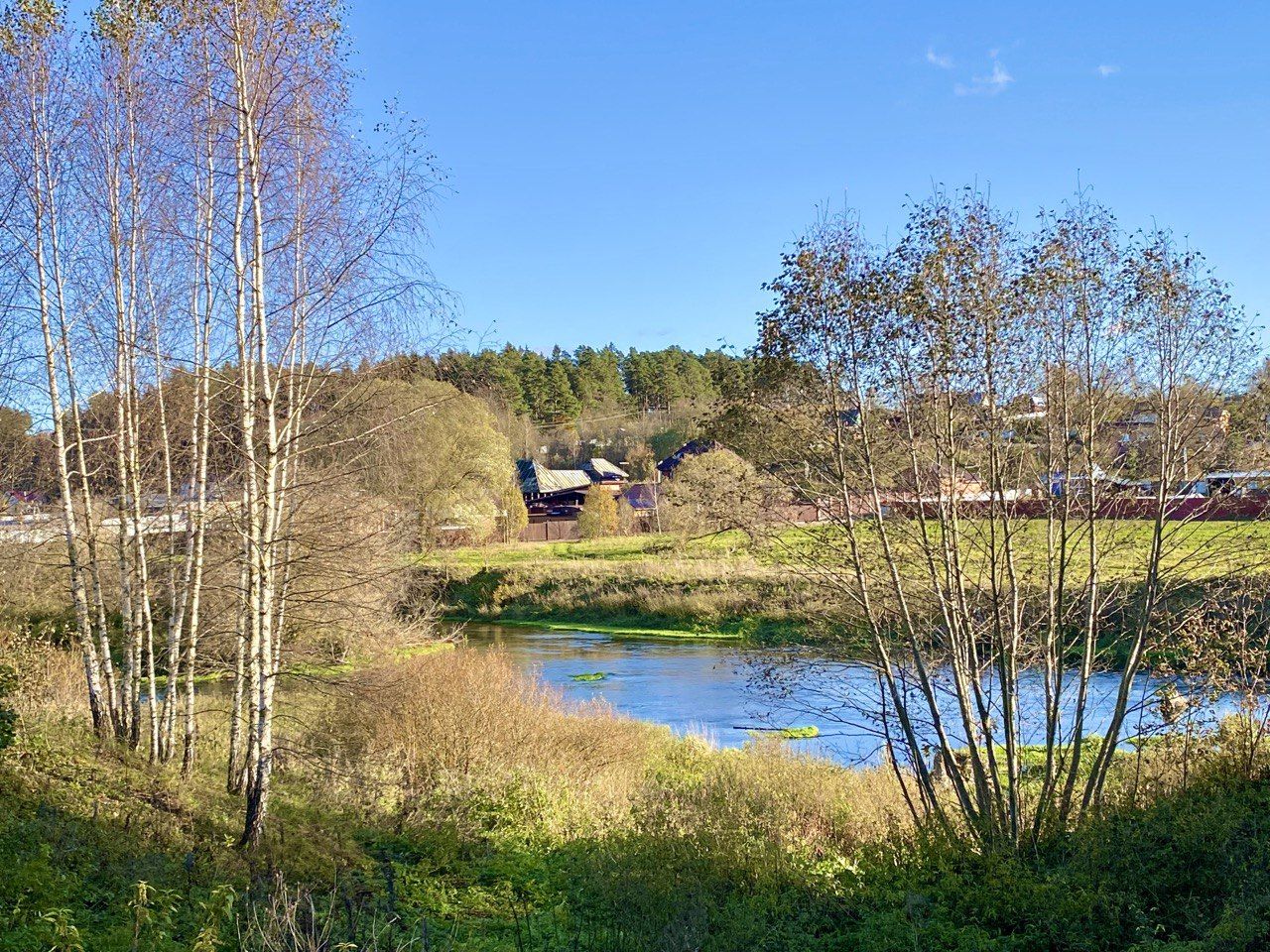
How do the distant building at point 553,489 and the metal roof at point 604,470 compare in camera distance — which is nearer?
the distant building at point 553,489

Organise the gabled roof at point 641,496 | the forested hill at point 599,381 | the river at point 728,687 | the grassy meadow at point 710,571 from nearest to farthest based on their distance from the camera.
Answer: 1. the grassy meadow at point 710,571
2. the river at point 728,687
3. the gabled roof at point 641,496
4. the forested hill at point 599,381

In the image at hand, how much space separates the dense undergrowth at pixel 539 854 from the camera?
267 inches

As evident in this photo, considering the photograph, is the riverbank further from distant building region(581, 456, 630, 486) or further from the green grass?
distant building region(581, 456, 630, 486)

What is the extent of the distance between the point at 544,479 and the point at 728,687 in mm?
40620

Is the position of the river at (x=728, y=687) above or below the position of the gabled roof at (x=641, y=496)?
below

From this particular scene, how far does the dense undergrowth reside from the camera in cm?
A: 677

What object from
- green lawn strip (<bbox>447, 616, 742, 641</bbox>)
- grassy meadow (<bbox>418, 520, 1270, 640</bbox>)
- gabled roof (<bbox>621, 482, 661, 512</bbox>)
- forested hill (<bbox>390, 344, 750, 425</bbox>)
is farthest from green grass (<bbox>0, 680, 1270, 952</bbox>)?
forested hill (<bbox>390, 344, 750, 425</bbox>)

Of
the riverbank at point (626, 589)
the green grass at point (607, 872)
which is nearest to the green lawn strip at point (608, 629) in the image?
the riverbank at point (626, 589)

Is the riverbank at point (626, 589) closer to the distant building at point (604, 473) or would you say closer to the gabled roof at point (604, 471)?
the distant building at point (604, 473)

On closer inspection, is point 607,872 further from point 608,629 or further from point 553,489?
point 553,489

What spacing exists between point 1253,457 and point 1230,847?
12.2 ft

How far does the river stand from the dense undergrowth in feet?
4.32

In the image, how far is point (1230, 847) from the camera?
298 inches

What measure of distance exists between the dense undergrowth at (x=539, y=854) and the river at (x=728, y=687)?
1316 millimetres
